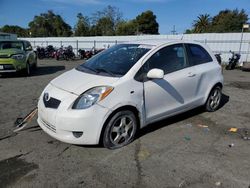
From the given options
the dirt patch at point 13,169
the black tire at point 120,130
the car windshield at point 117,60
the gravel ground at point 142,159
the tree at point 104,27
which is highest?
the tree at point 104,27

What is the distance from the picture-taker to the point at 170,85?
15.0 ft

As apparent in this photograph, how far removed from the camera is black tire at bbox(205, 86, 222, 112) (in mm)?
5845

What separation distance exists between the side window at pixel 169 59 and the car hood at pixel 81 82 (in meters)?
0.84

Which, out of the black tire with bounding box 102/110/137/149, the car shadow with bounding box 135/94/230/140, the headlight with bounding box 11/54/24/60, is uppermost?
the headlight with bounding box 11/54/24/60

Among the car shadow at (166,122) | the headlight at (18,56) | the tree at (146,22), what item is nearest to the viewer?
the car shadow at (166,122)

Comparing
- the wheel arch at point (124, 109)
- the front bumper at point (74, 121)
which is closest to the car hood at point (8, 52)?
the front bumper at point (74, 121)

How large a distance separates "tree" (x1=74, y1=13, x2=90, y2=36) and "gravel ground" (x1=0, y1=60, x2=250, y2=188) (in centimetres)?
5231

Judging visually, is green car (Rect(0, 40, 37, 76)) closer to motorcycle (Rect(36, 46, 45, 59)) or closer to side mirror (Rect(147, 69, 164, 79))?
side mirror (Rect(147, 69, 164, 79))

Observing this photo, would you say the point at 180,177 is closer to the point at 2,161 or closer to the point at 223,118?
the point at 2,161

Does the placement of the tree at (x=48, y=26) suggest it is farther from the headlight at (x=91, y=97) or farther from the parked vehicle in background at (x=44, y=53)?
the headlight at (x=91, y=97)

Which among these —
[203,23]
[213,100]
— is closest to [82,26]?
[203,23]

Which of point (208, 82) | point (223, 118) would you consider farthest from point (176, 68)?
point (223, 118)

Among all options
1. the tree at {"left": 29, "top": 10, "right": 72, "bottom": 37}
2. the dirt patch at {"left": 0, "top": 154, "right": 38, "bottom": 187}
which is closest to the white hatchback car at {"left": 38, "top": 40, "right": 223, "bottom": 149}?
the dirt patch at {"left": 0, "top": 154, "right": 38, "bottom": 187}

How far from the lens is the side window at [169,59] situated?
14.6 feet
